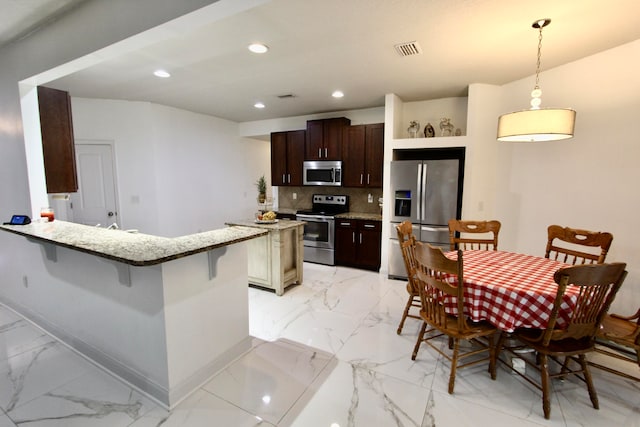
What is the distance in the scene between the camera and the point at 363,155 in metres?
4.70

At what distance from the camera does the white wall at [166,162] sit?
4438 mm

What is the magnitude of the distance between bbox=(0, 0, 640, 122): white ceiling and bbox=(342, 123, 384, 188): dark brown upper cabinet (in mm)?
525

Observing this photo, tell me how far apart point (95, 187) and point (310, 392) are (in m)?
4.44

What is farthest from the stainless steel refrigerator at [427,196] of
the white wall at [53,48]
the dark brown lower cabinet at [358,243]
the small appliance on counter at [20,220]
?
the small appliance on counter at [20,220]

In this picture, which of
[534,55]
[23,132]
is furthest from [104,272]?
[534,55]

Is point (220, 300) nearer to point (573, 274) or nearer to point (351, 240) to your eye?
point (573, 274)

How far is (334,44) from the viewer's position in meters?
2.58

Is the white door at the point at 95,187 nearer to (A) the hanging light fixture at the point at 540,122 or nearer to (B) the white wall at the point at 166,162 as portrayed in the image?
(B) the white wall at the point at 166,162

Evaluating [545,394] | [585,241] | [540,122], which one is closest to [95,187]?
[540,122]

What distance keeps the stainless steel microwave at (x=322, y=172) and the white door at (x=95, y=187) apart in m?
3.04

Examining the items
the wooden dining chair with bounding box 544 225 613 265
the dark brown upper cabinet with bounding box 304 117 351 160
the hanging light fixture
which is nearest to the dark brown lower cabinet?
the dark brown upper cabinet with bounding box 304 117 351 160

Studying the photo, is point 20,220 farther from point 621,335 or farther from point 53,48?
point 621,335

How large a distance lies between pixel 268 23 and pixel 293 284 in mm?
2952

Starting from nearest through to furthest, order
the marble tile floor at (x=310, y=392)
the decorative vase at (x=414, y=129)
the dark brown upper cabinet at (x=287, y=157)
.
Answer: the marble tile floor at (x=310, y=392), the decorative vase at (x=414, y=129), the dark brown upper cabinet at (x=287, y=157)
